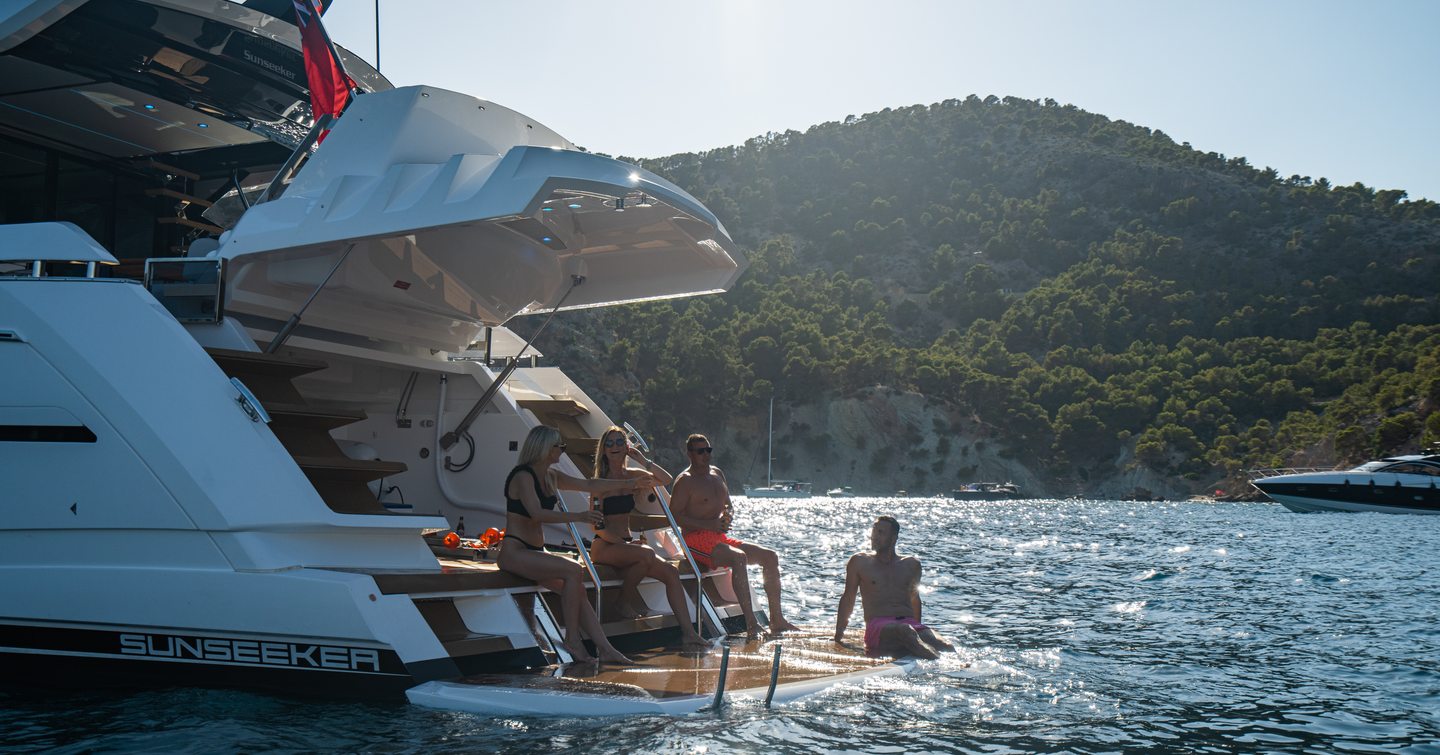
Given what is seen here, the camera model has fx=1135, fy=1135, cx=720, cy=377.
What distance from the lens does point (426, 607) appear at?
620 centimetres

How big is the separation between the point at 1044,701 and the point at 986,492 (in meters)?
70.3

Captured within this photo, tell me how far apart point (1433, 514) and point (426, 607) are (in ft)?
155

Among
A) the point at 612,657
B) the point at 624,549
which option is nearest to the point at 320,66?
the point at 624,549

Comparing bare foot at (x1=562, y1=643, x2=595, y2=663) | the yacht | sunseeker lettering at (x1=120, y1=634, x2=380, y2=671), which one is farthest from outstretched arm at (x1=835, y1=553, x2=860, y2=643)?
Answer: the yacht

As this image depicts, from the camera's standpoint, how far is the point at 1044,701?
6.55 meters

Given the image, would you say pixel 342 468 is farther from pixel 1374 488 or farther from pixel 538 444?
pixel 1374 488

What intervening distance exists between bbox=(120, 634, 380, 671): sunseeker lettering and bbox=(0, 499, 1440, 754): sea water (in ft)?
0.67

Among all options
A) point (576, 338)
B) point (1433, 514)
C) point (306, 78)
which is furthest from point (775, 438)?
point (306, 78)

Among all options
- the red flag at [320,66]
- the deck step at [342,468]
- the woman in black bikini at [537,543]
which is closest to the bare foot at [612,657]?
the woman in black bikini at [537,543]

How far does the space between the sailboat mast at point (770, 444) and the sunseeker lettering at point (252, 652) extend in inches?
2757

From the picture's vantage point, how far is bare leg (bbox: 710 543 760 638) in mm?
8359

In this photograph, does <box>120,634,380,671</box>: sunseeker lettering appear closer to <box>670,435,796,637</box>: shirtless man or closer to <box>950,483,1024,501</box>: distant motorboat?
<box>670,435,796,637</box>: shirtless man

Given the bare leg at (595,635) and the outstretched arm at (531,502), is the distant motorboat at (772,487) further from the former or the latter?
the outstretched arm at (531,502)

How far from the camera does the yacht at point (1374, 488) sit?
44.3 m
